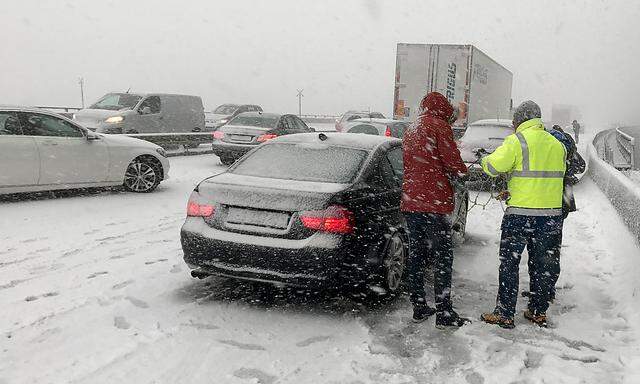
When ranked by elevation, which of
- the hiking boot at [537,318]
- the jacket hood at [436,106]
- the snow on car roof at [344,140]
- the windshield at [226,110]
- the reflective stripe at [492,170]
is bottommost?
the hiking boot at [537,318]

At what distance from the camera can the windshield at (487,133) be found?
1252 centimetres

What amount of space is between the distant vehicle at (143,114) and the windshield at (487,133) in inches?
406

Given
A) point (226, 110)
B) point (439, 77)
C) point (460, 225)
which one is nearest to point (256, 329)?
point (460, 225)

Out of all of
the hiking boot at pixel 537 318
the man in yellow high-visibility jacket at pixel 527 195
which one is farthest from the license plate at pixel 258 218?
the hiking boot at pixel 537 318

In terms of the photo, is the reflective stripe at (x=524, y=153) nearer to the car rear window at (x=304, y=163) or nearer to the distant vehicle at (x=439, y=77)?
the car rear window at (x=304, y=163)

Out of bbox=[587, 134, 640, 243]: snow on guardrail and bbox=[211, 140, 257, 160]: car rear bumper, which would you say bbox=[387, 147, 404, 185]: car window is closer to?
bbox=[587, 134, 640, 243]: snow on guardrail

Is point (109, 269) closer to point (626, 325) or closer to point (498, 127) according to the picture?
point (626, 325)

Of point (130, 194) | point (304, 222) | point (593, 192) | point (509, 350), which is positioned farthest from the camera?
point (593, 192)

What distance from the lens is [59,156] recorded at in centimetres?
950

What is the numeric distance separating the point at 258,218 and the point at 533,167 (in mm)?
2100

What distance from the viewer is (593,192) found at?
12109mm

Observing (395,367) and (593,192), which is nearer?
(395,367)

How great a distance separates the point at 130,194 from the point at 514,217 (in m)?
7.83

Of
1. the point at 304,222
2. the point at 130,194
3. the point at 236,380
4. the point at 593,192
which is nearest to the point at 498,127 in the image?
the point at 593,192
